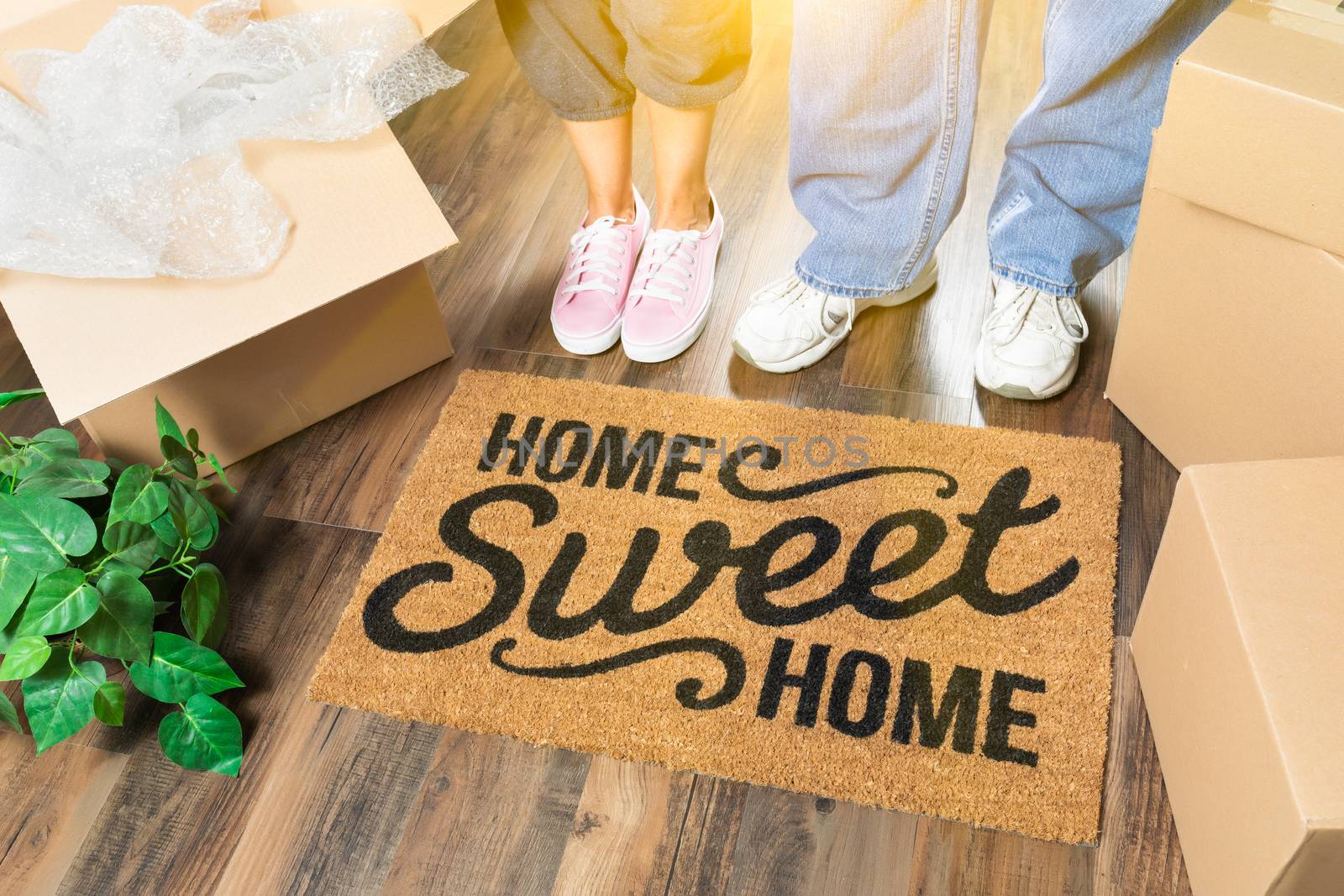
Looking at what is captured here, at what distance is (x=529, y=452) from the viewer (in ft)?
3.80

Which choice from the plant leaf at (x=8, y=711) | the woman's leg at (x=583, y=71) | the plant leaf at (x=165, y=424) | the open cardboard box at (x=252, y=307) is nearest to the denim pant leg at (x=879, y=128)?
the woman's leg at (x=583, y=71)

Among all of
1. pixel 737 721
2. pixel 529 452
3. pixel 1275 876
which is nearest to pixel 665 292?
pixel 529 452

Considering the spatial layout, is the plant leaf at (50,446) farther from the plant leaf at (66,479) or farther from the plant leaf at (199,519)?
the plant leaf at (199,519)

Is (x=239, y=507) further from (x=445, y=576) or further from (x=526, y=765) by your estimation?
(x=526, y=765)

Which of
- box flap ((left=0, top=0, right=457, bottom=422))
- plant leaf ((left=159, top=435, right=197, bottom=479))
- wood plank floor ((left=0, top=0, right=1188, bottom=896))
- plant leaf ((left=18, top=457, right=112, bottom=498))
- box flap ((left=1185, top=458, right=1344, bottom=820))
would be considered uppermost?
box flap ((left=0, top=0, right=457, bottom=422))

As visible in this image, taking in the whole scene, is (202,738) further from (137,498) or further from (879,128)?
(879,128)

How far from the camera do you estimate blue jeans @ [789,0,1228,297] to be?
92cm

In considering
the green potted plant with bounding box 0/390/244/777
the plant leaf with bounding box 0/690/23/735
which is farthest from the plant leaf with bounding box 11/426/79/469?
the plant leaf with bounding box 0/690/23/735

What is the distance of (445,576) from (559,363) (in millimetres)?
336

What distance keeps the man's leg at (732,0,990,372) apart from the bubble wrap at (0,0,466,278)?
384mm

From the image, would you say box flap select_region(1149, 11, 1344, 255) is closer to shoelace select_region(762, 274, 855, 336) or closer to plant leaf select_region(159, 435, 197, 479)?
shoelace select_region(762, 274, 855, 336)

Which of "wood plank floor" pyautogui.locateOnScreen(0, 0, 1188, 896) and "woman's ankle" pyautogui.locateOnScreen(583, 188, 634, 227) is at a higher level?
"woman's ankle" pyautogui.locateOnScreen(583, 188, 634, 227)

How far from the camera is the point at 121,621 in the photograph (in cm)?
88

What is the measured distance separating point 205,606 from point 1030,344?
914mm
